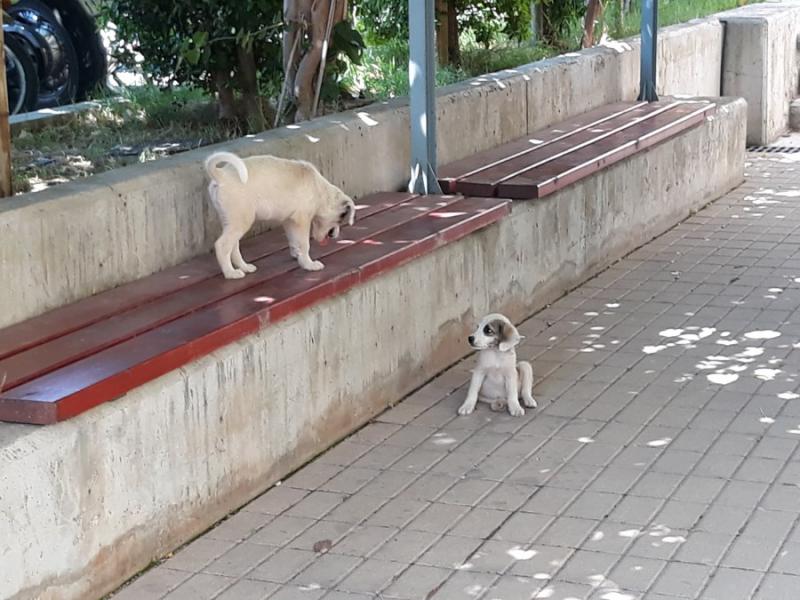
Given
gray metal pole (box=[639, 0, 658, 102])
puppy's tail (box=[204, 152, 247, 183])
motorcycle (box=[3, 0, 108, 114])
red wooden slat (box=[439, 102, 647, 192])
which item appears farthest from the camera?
gray metal pole (box=[639, 0, 658, 102])

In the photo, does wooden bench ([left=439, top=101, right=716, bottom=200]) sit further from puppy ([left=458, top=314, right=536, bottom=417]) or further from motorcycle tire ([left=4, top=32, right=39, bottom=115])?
motorcycle tire ([left=4, top=32, right=39, bottom=115])

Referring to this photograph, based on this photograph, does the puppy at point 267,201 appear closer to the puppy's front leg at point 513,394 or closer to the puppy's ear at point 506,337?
the puppy's ear at point 506,337

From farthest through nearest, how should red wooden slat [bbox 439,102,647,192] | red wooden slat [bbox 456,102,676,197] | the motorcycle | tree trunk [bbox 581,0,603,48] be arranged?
tree trunk [bbox 581,0,603,48]
the motorcycle
red wooden slat [bbox 439,102,647,192]
red wooden slat [bbox 456,102,676,197]

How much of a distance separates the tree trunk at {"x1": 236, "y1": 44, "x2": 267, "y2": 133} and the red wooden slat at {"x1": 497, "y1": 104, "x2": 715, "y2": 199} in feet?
6.76

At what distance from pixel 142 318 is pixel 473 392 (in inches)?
75.6

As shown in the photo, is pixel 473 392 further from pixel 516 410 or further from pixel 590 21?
pixel 590 21

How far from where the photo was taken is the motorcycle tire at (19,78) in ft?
36.2

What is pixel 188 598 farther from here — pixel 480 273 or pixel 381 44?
pixel 381 44

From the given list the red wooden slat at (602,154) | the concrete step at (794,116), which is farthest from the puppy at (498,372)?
the concrete step at (794,116)

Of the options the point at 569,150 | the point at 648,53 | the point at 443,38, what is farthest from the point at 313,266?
the point at 443,38

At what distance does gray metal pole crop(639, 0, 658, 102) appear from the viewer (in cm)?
1167

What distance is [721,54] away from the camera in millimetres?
14484

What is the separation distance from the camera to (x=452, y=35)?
12.7 metres

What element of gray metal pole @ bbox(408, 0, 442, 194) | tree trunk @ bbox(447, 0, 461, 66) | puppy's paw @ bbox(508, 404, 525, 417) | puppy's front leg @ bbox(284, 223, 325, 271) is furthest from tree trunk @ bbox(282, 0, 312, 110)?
tree trunk @ bbox(447, 0, 461, 66)
